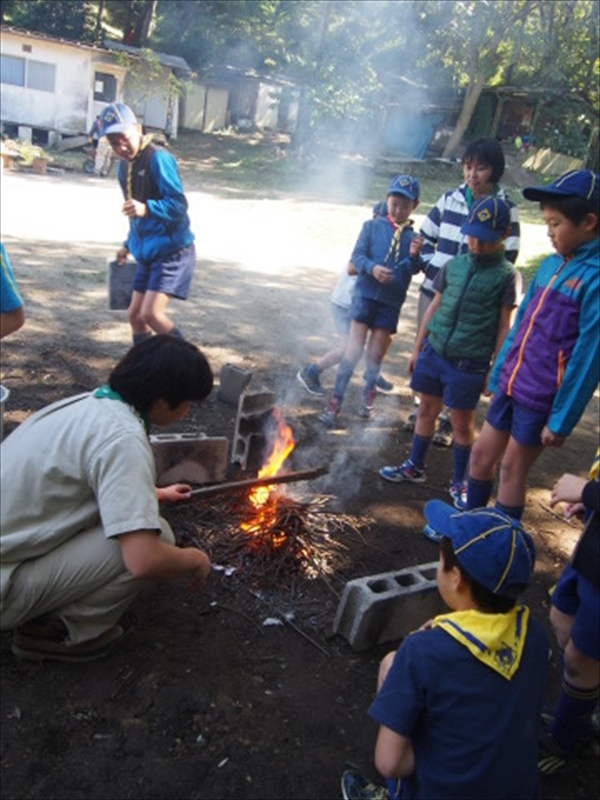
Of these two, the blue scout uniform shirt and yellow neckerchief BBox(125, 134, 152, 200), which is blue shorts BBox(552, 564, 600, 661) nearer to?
the blue scout uniform shirt

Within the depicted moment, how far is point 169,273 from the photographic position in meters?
5.47

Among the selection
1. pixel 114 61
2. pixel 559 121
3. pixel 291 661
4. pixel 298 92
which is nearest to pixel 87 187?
pixel 114 61

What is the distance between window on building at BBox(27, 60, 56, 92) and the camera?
86.6ft

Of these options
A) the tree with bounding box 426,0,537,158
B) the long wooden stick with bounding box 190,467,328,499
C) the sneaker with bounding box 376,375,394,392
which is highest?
the tree with bounding box 426,0,537,158

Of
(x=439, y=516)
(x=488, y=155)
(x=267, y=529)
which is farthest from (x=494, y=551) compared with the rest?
(x=488, y=155)

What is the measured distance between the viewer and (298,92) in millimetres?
29250

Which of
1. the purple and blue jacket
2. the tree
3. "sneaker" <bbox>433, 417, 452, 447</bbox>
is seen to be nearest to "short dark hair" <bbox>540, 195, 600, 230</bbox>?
the purple and blue jacket

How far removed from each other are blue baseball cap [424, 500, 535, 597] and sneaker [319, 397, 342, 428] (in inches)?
144

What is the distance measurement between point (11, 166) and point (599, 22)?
63.2 ft

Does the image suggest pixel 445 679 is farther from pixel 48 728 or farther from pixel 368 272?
pixel 368 272

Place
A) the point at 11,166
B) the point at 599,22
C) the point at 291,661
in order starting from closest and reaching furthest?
the point at 291,661 → the point at 11,166 → the point at 599,22

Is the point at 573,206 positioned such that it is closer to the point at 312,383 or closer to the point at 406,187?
the point at 406,187

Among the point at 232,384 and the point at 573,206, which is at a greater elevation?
the point at 573,206

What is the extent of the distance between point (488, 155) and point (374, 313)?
5.17ft
